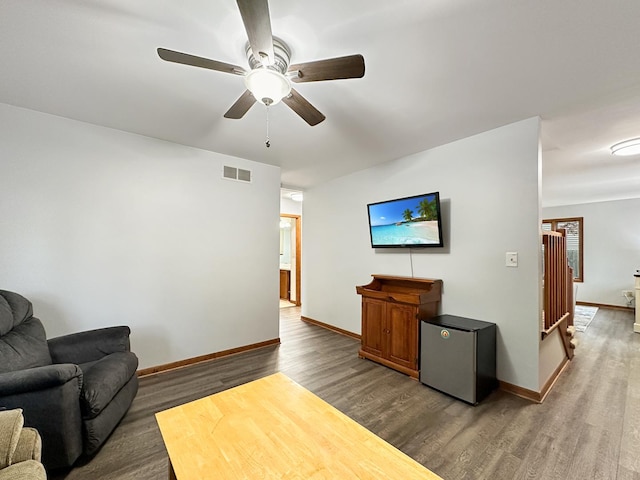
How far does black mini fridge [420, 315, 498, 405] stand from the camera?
2338 millimetres

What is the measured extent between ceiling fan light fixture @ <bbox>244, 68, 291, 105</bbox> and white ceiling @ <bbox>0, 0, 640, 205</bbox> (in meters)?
0.30

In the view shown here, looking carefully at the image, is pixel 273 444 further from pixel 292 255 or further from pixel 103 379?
pixel 292 255

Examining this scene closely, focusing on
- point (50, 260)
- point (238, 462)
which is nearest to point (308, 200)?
point (50, 260)

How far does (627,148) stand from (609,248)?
445 cm

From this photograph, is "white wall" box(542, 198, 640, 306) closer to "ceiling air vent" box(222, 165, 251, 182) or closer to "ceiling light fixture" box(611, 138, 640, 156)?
"ceiling light fixture" box(611, 138, 640, 156)

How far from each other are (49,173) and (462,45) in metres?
3.37

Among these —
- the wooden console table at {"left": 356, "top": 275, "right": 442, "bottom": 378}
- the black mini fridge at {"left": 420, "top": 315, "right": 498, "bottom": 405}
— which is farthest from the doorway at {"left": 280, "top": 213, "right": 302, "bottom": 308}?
the black mini fridge at {"left": 420, "top": 315, "right": 498, "bottom": 405}

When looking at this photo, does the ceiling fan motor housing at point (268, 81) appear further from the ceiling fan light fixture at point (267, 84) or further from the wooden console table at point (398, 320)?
the wooden console table at point (398, 320)

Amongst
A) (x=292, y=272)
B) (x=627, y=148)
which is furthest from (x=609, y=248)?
(x=292, y=272)

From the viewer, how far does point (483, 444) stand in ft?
6.08

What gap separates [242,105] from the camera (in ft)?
5.74

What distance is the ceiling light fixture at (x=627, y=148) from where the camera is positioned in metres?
2.84

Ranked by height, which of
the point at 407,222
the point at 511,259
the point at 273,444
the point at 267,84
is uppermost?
the point at 267,84

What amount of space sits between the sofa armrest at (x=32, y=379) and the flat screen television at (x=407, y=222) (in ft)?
10.2
